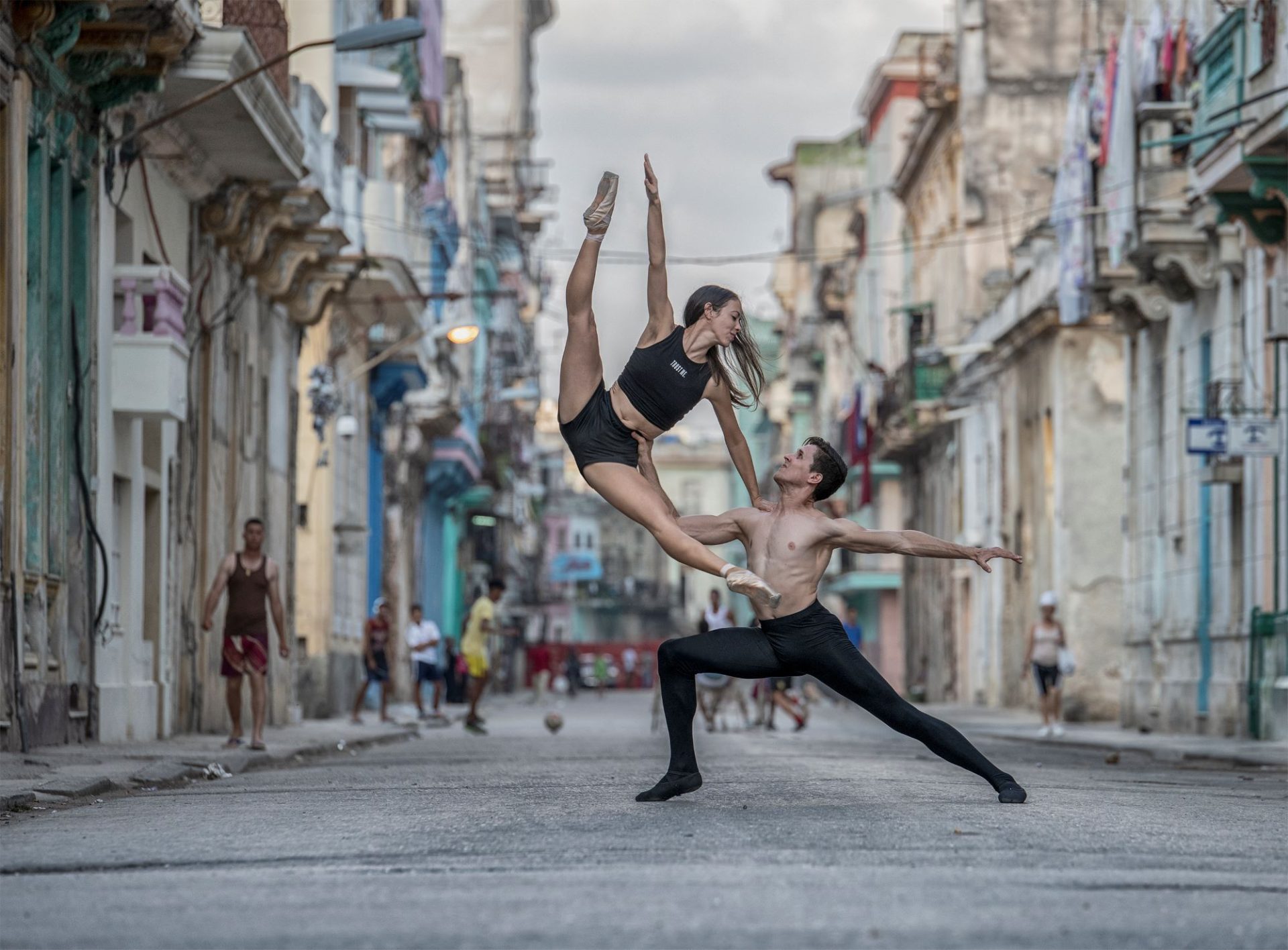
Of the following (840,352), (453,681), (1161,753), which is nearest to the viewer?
(1161,753)

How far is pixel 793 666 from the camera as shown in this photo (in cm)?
975

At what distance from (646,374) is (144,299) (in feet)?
36.7

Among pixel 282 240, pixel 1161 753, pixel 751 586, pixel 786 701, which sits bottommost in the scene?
pixel 786 701

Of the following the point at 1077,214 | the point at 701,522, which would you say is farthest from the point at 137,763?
the point at 1077,214

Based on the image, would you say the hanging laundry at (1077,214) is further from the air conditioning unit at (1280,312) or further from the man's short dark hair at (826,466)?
the man's short dark hair at (826,466)

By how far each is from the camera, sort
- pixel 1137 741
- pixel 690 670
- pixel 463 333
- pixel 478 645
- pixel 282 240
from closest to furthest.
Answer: pixel 690 670 < pixel 1137 741 < pixel 282 240 < pixel 478 645 < pixel 463 333

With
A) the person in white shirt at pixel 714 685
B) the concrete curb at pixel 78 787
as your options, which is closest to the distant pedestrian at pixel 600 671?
the person in white shirt at pixel 714 685

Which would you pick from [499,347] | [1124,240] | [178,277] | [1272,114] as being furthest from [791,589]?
[499,347]

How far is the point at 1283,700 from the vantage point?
22.8 metres

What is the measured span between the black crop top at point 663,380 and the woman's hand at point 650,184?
21.9 inches

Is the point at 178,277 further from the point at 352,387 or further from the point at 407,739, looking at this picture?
the point at 352,387

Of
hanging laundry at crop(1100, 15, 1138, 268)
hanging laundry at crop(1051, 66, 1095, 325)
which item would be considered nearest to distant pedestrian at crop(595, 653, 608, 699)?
hanging laundry at crop(1051, 66, 1095, 325)

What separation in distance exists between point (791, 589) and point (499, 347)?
199 feet

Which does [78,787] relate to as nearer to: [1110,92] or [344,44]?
[344,44]
